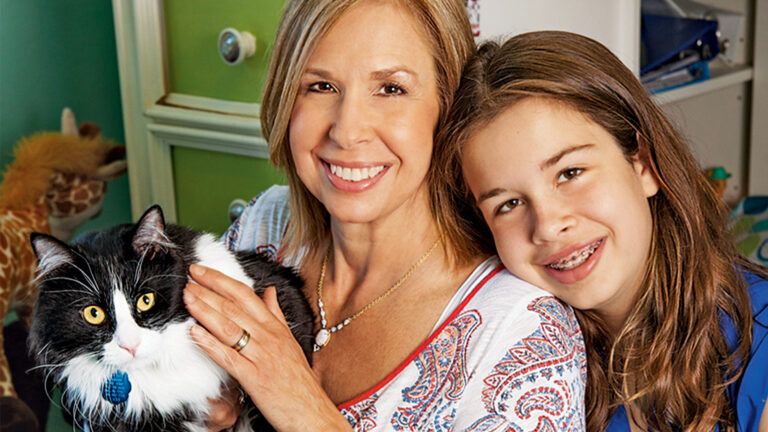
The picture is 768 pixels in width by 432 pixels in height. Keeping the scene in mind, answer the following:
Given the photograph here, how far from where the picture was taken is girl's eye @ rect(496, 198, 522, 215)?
59.4 inches

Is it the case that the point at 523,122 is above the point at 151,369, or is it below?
above

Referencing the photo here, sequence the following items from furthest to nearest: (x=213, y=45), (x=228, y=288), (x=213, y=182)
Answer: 1. (x=213, y=182)
2. (x=213, y=45)
3. (x=228, y=288)

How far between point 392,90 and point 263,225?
52 cm

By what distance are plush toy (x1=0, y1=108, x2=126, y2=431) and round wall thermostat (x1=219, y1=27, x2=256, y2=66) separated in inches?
16.0

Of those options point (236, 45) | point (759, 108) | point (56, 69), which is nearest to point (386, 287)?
point (236, 45)

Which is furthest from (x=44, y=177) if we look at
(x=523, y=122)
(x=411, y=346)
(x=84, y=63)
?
A: (x=523, y=122)

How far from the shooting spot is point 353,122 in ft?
4.85

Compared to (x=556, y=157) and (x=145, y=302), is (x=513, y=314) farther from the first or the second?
(x=145, y=302)

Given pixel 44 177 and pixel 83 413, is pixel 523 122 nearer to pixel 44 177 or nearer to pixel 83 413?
→ pixel 83 413

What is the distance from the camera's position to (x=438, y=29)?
1.50m

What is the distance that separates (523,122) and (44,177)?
1.23m

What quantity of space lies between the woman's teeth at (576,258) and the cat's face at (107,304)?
0.60m

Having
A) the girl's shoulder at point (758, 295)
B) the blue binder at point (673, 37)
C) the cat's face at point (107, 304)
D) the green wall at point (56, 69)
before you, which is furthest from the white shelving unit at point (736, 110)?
the cat's face at point (107, 304)

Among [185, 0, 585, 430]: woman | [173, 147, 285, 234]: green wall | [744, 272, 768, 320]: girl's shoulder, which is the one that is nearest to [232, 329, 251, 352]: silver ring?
[185, 0, 585, 430]: woman
